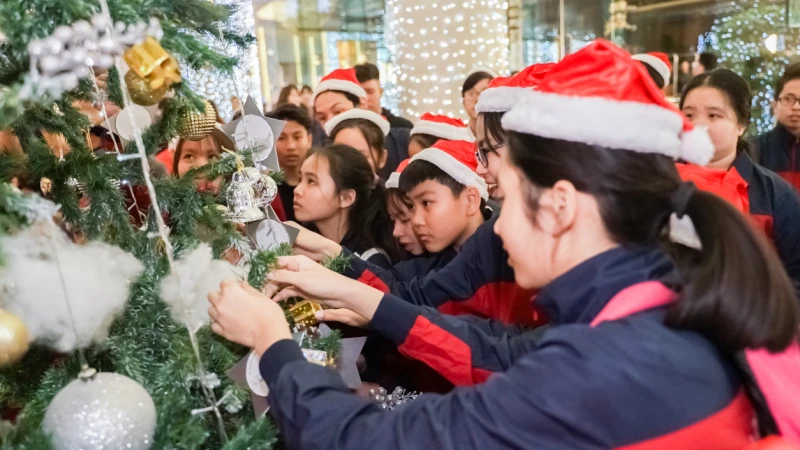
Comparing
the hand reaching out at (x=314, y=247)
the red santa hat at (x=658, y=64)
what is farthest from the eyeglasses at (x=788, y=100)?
the hand reaching out at (x=314, y=247)

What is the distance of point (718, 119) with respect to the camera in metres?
2.25

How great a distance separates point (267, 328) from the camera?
973 mm

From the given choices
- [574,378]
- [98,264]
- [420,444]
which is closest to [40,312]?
[98,264]

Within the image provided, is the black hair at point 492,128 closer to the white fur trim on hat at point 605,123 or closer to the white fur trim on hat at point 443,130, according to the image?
the white fur trim on hat at point 605,123

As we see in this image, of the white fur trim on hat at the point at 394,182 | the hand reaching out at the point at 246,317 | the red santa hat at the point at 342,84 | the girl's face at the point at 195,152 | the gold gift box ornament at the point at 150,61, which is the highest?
the gold gift box ornament at the point at 150,61

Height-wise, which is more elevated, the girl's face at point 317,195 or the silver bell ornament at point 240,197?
the silver bell ornament at point 240,197

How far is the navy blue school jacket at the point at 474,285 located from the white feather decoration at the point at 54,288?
91 cm

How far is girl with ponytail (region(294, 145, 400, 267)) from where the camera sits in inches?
87.6

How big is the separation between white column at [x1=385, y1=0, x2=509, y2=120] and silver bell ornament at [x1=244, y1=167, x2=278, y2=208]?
408cm

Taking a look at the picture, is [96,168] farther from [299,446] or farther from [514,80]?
[514,80]

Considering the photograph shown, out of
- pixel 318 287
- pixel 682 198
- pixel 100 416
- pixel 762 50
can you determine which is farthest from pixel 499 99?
pixel 762 50

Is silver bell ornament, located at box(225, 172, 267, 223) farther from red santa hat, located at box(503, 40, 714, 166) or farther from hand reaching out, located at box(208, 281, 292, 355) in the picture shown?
red santa hat, located at box(503, 40, 714, 166)

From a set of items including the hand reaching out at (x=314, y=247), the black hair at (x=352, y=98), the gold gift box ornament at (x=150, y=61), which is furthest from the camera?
the black hair at (x=352, y=98)

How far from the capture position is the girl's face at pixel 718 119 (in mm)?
2222
